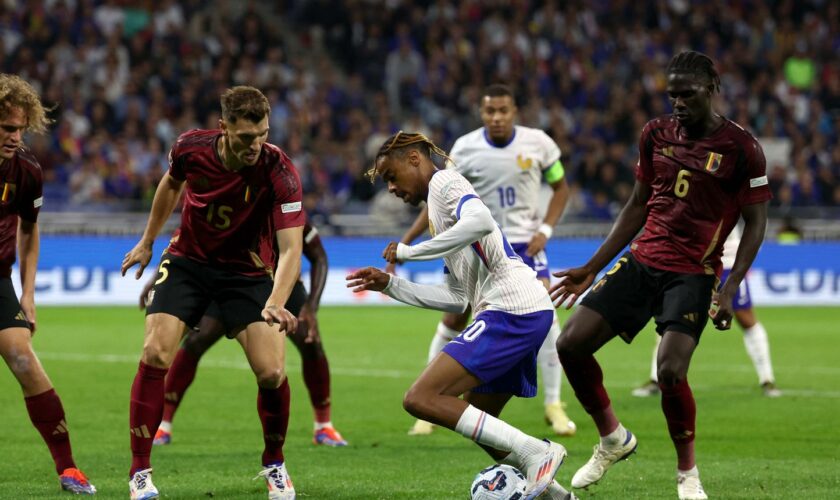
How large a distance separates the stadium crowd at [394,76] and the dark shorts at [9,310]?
12.8 m

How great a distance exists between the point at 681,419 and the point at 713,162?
57.4 inches

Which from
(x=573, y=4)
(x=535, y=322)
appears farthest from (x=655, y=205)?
(x=573, y=4)

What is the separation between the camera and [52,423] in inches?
292

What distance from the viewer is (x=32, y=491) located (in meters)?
7.35

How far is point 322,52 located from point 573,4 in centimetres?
599

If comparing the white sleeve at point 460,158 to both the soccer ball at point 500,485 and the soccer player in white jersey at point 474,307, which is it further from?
the soccer ball at point 500,485

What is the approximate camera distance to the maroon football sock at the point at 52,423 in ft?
24.3

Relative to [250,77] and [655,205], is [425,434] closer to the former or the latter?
[655,205]

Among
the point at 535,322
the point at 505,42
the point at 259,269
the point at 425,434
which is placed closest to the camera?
the point at 535,322

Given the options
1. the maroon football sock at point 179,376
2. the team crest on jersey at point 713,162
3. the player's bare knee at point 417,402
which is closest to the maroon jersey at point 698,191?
the team crest on jersey at point 713,162

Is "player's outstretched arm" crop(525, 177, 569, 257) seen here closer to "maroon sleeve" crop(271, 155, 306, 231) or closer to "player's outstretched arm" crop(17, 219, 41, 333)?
"maroon sleeve" crop(271, 155, 306, 231)

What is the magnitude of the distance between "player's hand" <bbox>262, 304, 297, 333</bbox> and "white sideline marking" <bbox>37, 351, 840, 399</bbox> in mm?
6394

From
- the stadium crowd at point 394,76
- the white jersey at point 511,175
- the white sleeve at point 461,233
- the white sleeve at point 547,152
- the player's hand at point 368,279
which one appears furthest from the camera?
the stadium crowd at point 394,76

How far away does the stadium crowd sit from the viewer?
2336 centimetres
